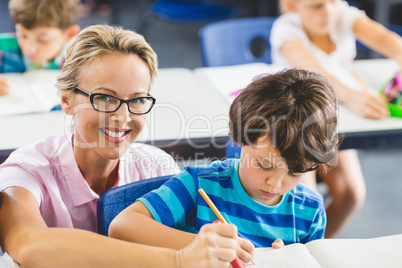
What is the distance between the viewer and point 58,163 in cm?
119

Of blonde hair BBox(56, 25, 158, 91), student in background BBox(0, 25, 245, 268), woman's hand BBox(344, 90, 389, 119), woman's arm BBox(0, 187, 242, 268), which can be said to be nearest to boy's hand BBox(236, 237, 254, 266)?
woman's arm BBox(0, 187, 242, 268)

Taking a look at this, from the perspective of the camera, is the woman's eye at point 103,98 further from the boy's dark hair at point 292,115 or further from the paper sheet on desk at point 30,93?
the paper sheet on desk at point 30,93

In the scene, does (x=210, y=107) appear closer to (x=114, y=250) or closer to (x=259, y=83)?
(x=259, y=83)

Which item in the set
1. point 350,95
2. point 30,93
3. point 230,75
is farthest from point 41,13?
point 350,95

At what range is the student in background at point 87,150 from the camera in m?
1.04

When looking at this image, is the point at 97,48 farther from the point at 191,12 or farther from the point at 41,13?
the point at 191,12

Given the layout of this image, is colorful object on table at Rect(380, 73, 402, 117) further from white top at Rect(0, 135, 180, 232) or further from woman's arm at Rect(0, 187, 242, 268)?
woman's arm at Rect(0, 187, 242, 268)

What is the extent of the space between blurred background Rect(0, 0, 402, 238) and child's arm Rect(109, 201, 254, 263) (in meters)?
0.58

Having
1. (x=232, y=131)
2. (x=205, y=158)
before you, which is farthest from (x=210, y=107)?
(x=232, y=131)

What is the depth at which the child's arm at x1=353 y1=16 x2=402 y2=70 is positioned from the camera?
2.19m

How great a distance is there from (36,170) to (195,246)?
464 mm

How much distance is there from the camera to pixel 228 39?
2.42 m

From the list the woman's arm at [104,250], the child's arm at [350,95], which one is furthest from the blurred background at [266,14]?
the woman's arm at [104,250]

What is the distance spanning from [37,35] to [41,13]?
0.09 metres
